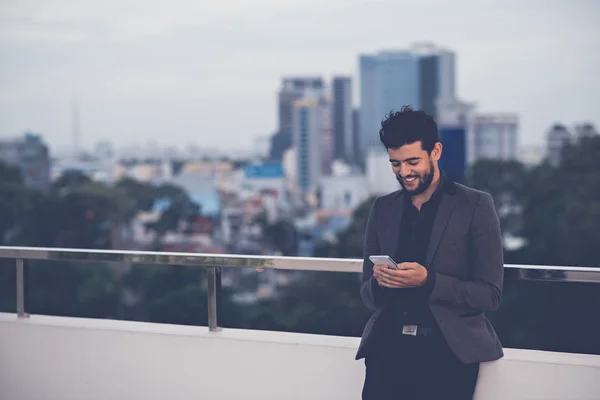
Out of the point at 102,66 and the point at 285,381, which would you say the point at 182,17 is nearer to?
the point at 102,66

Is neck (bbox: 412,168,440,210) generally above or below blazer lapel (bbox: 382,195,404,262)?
above

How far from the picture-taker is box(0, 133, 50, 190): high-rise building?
143 feet

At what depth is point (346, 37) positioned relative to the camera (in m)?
62.1

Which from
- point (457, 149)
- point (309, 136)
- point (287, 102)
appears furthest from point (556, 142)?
point (287, 102)

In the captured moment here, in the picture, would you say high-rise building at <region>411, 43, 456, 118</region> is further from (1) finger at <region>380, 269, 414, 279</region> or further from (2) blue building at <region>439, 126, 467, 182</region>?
(1) finger at <region>380, 269, 414, 279</region>

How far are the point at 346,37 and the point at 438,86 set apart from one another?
30.7 ft

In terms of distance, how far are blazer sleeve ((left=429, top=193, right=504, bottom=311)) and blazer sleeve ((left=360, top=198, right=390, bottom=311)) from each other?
0.51ft

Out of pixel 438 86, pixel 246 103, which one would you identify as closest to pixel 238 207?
pixel 246 103

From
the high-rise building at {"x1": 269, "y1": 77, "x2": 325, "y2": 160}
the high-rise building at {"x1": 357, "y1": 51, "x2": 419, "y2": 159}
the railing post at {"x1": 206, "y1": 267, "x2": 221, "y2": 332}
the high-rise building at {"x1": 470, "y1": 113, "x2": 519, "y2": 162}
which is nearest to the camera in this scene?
the railing post at {"x1": 206, "y1": 267, "x2": 221, "y2": 332}

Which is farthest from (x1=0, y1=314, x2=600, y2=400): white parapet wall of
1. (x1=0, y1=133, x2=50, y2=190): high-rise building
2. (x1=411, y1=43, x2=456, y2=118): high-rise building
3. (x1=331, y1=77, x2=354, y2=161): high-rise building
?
(x1=331, y1=77, x2=354, y2=161): high-rise building

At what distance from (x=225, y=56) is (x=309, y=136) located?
366 inches

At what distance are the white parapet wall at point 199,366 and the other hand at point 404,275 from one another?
1.99ft

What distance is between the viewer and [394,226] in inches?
80.0

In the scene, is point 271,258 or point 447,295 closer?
point 447,295
